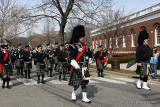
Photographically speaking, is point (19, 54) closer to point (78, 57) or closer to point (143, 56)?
point (78, 57)

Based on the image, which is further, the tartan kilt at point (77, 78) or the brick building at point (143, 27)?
the brick building at point (143, 27)

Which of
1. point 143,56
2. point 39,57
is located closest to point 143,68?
point 143,56

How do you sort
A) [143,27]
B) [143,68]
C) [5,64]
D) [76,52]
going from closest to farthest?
[76,52]
[143,68]
[5,64]
[143,27]

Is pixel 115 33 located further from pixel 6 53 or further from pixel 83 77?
pixel 83 77

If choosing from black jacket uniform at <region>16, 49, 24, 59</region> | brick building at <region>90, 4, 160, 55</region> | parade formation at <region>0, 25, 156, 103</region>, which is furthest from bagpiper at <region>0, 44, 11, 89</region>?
brick building at <region>90, 4, 160, 55</region>

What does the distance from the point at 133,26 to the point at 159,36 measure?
21.0 feet

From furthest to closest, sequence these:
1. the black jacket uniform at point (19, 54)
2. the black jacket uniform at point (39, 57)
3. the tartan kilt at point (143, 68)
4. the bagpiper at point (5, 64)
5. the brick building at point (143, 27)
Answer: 1. the brick building at point (143, 27)
2. the black jacket uniform at point (19, 54)
3. the black jacket uniform at point (39, 57)
4. the bagpiper at point (5, 64)
5. the tartan kilt at point (143, 68)

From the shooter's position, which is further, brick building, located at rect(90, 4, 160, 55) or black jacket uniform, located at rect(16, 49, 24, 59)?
brick building, located at rect(90, 4, 160, 55)

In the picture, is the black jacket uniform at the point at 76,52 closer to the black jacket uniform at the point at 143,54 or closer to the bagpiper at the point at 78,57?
the bagpiper at the point at 78,57

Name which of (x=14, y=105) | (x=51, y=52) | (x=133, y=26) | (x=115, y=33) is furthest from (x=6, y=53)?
(x=133, y=26)

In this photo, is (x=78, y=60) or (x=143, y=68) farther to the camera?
(x=143, y=68)

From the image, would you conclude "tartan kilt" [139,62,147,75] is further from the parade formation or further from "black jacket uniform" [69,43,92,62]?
"black jacket uniform" [69,43,92,62]

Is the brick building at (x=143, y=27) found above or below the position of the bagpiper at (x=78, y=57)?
above

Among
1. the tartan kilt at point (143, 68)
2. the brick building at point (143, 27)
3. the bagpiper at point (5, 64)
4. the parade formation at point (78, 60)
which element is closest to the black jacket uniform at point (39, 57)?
the parade formation at point (78, 60)
